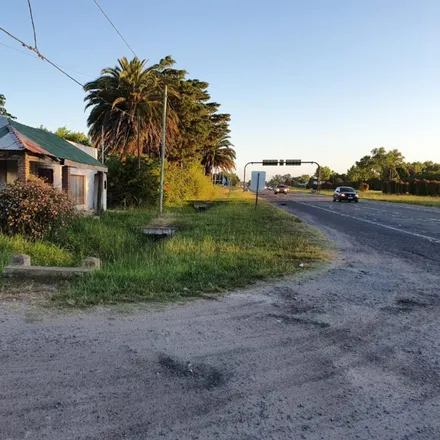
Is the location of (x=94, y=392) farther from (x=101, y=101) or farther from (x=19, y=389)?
(x=101, y=101)

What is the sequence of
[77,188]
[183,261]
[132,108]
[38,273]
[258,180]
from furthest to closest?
[132,108] < [258,180] < [77,188] < [183,261] < [38,273]

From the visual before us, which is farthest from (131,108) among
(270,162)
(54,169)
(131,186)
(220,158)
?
(270,162)

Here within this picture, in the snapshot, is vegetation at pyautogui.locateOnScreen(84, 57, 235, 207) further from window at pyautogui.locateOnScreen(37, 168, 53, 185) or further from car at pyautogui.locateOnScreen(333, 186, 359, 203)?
car at pyautogui.locateOnScreen(333, 186, 359, 203)

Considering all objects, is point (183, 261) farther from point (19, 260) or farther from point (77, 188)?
point (77, 188)

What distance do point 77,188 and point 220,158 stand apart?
51.2m

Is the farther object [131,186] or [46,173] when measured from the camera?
[131,186]

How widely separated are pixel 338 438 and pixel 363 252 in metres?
8.29

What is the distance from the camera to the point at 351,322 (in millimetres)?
4922

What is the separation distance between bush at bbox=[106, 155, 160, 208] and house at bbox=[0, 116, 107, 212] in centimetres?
322

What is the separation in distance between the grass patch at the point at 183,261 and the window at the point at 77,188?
734 cm

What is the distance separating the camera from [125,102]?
104 feet

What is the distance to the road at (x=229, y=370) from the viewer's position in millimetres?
2760

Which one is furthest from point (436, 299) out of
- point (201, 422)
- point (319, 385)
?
point (201, 422)

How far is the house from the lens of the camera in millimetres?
13117
